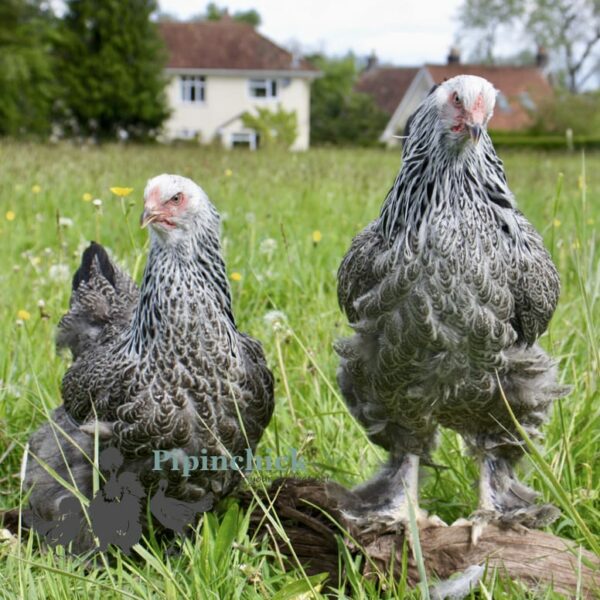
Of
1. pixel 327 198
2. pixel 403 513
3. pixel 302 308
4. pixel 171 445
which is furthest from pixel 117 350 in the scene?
pixel 327 198

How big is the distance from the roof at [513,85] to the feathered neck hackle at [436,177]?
34.6 metres

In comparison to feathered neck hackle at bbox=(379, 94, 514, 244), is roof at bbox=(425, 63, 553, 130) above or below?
above

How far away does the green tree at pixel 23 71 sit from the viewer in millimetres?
23375

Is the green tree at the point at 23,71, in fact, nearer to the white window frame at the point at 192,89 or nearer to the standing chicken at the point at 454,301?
the white window frame at the point at 192,89

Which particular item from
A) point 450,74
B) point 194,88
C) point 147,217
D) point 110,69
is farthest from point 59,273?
point 450,74

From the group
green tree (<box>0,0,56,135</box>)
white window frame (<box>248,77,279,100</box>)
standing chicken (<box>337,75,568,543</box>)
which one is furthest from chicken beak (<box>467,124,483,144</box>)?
white window frame (<box>248,77,279,100</box>)

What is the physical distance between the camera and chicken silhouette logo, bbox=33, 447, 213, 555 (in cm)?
260

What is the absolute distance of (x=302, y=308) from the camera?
4598 millimetres

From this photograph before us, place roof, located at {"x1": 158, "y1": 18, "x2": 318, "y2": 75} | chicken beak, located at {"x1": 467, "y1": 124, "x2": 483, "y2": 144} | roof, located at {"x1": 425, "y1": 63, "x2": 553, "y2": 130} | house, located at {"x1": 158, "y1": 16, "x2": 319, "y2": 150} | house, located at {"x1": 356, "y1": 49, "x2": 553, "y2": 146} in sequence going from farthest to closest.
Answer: roof, located at {"x1": 158, "y1": 18, "x2": 318, "y2": 75}, house, located at {"x1": 158, "y1": 16, "x2": 319, "y2": 150}, house, located at {"x1": 356, "y1": 49, "x2": 553, "y2": 146}, roof, located at {"x1": 425, "y1": 63, "x2": 553, "y2": 130}, chicken beak, located at {"x1": 467, "y1": 124, "x2": 483, "y2": 144}

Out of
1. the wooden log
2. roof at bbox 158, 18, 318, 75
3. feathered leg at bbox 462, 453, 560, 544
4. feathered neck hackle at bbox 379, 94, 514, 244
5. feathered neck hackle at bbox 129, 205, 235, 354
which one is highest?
roof at bbox 158, 18, 318, 75

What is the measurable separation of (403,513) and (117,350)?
123 cm

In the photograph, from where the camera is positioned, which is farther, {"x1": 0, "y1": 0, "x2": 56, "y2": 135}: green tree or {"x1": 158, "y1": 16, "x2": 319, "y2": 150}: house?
{"x1": 158, "y1": 16, "x2": 319, "y2": 150}: house

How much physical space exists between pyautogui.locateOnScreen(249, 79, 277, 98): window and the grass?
3438cm

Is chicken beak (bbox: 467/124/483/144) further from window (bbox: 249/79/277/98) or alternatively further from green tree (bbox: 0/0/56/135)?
window (bbox: 249/79/277/98)
